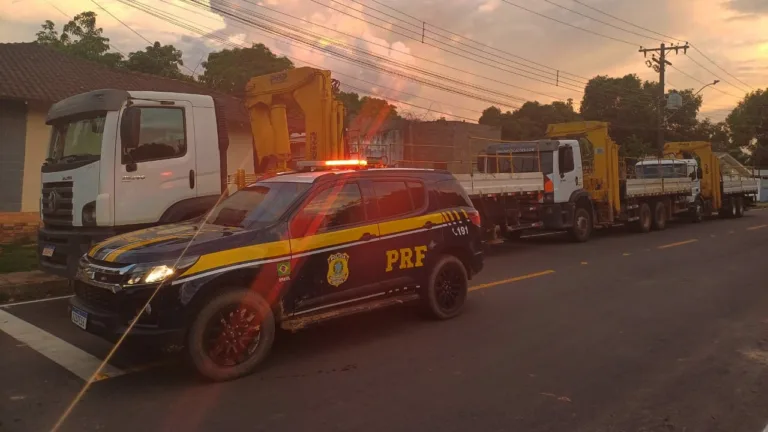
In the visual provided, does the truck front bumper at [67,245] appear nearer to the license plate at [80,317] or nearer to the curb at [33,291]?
the curb at [33,291]

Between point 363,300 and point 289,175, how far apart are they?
1542 mm

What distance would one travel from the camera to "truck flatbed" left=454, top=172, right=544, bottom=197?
11.9 m

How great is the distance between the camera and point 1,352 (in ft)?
18.6

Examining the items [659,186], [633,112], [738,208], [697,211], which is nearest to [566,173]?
[659,186]

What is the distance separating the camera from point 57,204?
745 centimetres

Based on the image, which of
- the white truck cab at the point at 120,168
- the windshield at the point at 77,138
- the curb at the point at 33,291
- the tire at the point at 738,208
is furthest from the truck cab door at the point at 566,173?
the tire at the point at 738,208

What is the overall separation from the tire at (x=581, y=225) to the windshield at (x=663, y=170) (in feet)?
23.3

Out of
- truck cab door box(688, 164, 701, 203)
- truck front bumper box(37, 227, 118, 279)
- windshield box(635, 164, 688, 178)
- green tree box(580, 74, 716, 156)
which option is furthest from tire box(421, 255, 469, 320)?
green tree box(580, 74, 716, 156)

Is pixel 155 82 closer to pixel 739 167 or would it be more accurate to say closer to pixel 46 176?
pixel 46 176

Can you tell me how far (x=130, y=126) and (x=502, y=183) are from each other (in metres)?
8.24

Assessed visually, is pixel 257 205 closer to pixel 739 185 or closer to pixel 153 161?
pixel 153 161

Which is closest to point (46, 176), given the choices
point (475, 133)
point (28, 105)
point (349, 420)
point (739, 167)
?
point (349, 420)

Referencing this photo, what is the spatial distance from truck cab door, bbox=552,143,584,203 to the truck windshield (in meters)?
10.1

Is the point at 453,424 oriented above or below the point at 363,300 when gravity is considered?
below
